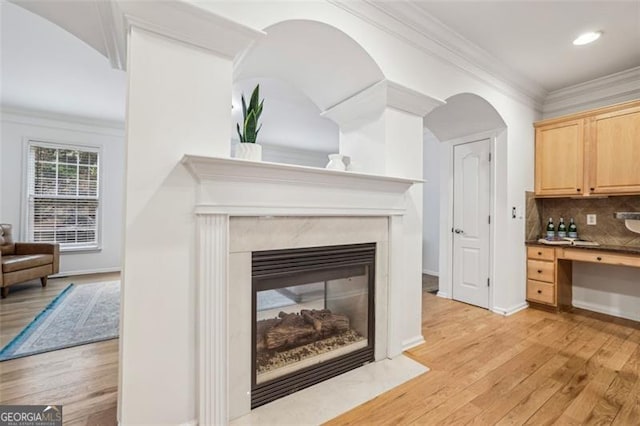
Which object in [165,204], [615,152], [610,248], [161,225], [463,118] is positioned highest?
[463,118]

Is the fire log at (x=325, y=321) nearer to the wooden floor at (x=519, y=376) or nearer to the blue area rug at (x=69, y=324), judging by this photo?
the wooden floor at (x=519, y=376)

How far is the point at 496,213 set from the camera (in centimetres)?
334

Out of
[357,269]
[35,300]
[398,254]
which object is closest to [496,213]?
[398,254]

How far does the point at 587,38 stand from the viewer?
8.43 feet

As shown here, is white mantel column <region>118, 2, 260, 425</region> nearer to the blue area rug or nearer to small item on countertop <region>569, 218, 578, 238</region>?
the blue area rug

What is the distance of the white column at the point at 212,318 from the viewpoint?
1.44 metres

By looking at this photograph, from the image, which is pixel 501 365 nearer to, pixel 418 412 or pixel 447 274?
pixel 418 412

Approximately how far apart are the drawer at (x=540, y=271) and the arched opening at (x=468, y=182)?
584mm

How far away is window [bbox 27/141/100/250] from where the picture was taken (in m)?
4.73

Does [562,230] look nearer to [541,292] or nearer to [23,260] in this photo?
[541,292]

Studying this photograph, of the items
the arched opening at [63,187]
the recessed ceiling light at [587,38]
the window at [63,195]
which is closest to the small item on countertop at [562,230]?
the recessed ceiling light at [587,38]

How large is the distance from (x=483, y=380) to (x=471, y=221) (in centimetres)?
212

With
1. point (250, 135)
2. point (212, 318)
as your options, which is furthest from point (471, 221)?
point (212, 318)

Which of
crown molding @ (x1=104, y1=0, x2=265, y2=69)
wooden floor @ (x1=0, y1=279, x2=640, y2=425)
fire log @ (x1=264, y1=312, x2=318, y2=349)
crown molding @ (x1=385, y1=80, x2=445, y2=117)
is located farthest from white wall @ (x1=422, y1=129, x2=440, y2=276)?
crown molding @ (x1=104, y1=0, x2=265, y2=69)
